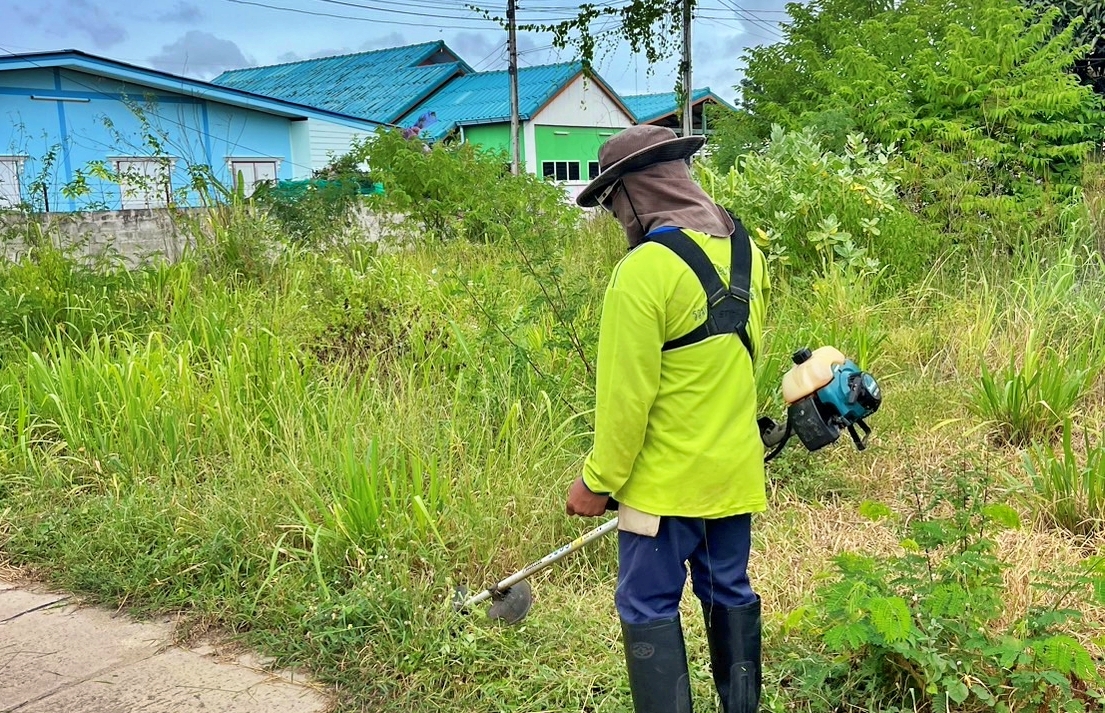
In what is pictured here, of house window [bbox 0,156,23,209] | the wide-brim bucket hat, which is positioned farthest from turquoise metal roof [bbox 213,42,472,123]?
the wide-brim bucket hat

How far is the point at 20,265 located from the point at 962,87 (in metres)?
7.50

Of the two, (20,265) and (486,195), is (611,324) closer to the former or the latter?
(486,195)

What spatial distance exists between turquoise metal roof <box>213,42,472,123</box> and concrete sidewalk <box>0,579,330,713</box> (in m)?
26.4

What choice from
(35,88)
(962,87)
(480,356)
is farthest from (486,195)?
(35,88)

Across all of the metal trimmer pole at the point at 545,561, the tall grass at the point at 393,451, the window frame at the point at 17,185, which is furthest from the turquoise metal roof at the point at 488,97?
the metal trimmer pole at the point at 545,561

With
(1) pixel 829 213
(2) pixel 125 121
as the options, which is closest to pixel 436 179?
(1) pixel 829 213

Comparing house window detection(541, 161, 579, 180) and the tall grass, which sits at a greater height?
house window detection(541, 161, 579, 180)

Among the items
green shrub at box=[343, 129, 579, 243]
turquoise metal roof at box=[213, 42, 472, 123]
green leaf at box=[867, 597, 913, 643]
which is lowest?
green leaf at box=[867, 597, 913, 643]

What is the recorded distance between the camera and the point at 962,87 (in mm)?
7180

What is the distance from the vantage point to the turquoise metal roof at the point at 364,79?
3011 centimetres

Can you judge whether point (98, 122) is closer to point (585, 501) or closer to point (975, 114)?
point (975, 114)

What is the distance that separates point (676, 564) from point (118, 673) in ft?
7.00

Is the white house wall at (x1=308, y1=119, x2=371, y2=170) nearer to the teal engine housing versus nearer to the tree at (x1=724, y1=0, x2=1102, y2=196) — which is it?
the tree at (x1=724, y1=0, x2=1102, y2=196)

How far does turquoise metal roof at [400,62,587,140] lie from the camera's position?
28.4 m
